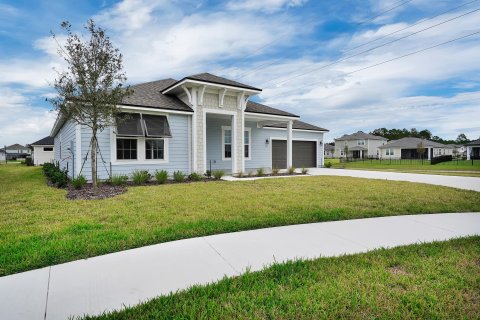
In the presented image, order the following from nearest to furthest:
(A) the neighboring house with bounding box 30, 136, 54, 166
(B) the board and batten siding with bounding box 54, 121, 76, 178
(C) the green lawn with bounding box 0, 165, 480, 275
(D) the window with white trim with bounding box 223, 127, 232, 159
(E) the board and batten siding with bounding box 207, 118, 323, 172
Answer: (C) the green lawn with bounding box 0, 165, 480, 275
(B) the board and batten siding with bounding box 54, 121, 76, 178
(E) the board and batten siding with bounding box 207, 118, 323, 172
(D) the window with white trim with bounding box 223, 127, 232, 159
(A) the neighboring house with bounding box 30, 136, 54, 166

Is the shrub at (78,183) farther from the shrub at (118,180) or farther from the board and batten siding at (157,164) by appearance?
the board and batten siding at (157,164)

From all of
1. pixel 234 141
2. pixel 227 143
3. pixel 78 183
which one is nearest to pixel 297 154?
pixel 227 143

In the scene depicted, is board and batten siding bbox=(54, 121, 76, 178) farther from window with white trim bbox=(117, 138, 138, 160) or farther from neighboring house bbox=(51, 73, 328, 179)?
window with white trim bbox=(117, 138, 138, 160)

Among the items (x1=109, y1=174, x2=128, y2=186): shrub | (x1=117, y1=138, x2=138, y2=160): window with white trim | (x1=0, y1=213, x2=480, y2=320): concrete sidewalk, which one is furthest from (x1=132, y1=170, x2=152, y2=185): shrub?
(x1=0, y1=213, x2=480, y2=320): concrete sidewalk

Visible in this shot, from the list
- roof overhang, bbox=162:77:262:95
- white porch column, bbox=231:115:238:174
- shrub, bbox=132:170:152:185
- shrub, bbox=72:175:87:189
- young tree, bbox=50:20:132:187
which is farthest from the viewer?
white porch column, bbox=231:115:238:174

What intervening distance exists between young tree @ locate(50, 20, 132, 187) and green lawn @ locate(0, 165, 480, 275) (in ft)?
10.9

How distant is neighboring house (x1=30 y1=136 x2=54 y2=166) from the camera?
122 feet

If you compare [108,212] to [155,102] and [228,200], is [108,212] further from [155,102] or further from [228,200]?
[155,102]

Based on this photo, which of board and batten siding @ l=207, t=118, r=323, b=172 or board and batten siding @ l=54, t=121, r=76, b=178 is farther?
board and batten siding @ l=207, t=118, r=323, b=172

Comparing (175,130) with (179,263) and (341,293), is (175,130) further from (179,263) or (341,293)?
(341,293)

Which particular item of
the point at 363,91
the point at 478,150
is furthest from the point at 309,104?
the point at 478,150

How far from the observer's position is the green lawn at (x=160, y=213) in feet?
13.7

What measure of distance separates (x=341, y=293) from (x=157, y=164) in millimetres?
12007

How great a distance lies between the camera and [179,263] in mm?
3607
